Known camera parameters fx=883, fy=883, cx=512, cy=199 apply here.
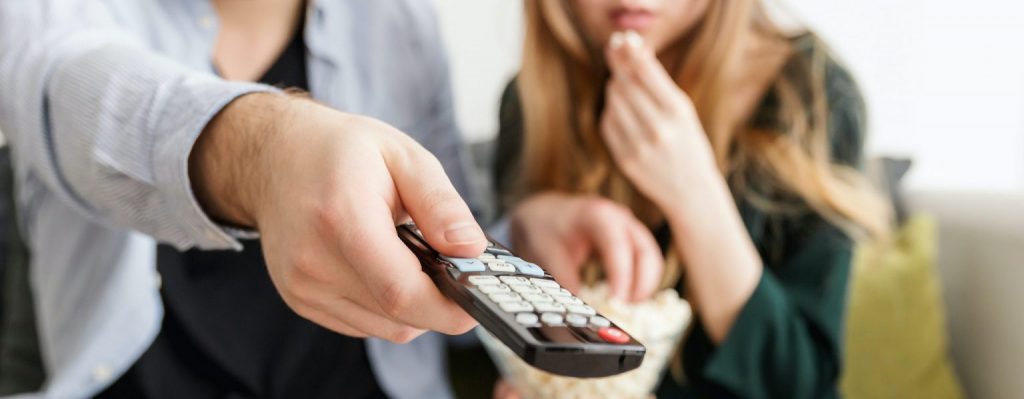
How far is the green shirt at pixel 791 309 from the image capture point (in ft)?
2.62

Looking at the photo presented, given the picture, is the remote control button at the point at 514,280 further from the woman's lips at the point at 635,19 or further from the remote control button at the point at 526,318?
the woman's lips at the point at 635,19

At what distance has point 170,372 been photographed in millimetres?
759

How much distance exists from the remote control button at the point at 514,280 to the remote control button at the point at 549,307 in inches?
0.9

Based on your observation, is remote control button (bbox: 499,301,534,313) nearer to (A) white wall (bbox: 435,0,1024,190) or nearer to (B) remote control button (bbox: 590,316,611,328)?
(B) remote control button (bbox: 590,316,611,328)

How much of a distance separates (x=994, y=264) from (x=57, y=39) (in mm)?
956

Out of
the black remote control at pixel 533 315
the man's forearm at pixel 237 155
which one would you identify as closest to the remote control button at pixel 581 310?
the black remote control at pixel 533 315

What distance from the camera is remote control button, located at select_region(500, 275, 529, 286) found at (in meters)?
0.35

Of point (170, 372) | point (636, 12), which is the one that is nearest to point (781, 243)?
point (636, 12)

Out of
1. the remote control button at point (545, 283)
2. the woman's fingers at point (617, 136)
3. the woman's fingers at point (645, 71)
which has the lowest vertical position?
the woman's fingers at point (617, 136)

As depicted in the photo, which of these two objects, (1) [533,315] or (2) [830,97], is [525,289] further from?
(2) [830,97]

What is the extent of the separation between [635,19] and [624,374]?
36 centimetres

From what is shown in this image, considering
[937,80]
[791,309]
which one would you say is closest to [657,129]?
[791,309]

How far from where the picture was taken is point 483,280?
1.12 feet

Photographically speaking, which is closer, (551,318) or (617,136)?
(551,318)
